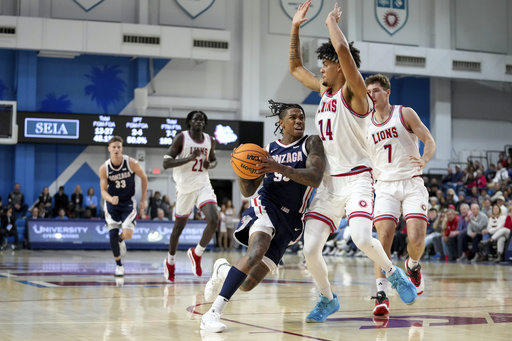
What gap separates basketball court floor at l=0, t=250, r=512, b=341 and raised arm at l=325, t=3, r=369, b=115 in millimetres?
1586

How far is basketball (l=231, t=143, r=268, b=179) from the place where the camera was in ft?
15.1

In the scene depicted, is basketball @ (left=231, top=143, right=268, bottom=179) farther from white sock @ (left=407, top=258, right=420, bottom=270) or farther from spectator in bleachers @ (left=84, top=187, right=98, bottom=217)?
spectator in bleachers @ (left=84, top=187, right=98, bottom=217)

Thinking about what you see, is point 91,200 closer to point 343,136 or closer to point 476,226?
point 476,226

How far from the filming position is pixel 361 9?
25094 mm

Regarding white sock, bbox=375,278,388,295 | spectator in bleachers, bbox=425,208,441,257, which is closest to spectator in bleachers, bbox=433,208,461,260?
spectator in bleachers, bbox=425,208,441,257

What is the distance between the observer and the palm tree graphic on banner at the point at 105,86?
23047mm

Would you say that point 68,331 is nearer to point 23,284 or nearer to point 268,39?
point 23,284

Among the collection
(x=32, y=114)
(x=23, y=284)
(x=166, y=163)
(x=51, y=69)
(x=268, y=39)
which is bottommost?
(x=23, y=284)

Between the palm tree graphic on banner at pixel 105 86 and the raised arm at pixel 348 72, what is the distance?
18.8 meters

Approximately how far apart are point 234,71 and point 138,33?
389cm

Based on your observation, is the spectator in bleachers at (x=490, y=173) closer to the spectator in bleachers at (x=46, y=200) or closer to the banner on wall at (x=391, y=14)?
the banner on wall at (x=391, y=14)

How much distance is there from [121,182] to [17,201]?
520 inches

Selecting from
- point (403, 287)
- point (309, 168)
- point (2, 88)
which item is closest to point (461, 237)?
point (403, 287)

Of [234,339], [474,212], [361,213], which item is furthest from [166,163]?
[474,212]
